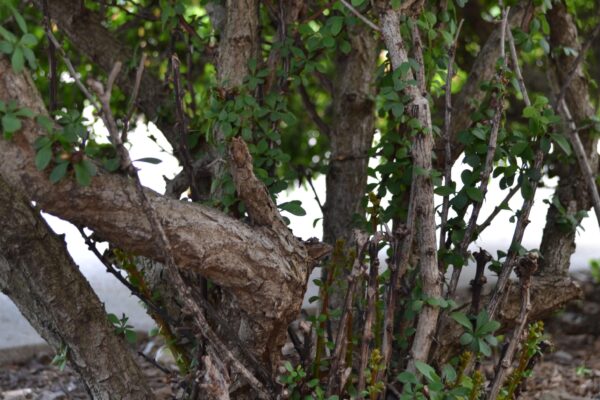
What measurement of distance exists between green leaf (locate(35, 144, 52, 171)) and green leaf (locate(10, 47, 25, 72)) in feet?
0.52

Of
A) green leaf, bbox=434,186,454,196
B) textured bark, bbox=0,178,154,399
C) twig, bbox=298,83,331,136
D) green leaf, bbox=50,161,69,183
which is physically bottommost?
textured bark, bbox=0,178,154,399

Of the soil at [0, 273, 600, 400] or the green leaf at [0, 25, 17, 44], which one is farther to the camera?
the soil at [0, 273, 600, 400]

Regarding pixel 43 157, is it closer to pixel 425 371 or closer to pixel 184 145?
pixel 184 145

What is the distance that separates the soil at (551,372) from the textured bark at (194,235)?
0.84 metres

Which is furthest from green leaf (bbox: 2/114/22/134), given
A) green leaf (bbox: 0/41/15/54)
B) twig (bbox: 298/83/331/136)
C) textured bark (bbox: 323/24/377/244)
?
twig (bbox: 298/83/331/136)

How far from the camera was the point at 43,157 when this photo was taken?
5.58 ft

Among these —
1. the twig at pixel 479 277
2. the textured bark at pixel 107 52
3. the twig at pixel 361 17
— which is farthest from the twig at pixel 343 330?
the textured bark at pixel 107 52

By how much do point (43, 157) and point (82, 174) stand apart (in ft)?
0.27

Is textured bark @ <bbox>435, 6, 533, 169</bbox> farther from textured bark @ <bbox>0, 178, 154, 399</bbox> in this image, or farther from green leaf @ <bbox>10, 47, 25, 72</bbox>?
green leaf @ <bbox>10, 47, 25, 72</bbox>

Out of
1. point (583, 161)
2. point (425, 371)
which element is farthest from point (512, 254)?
point (583, 161)

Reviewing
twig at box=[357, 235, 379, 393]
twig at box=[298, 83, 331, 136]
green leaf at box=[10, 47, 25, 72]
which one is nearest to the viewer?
green leaf at box=[10, 47, 25, 72]

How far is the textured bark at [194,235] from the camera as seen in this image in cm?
176

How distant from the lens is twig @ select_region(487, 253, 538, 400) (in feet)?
7.45

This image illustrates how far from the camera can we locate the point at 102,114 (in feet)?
5.74
